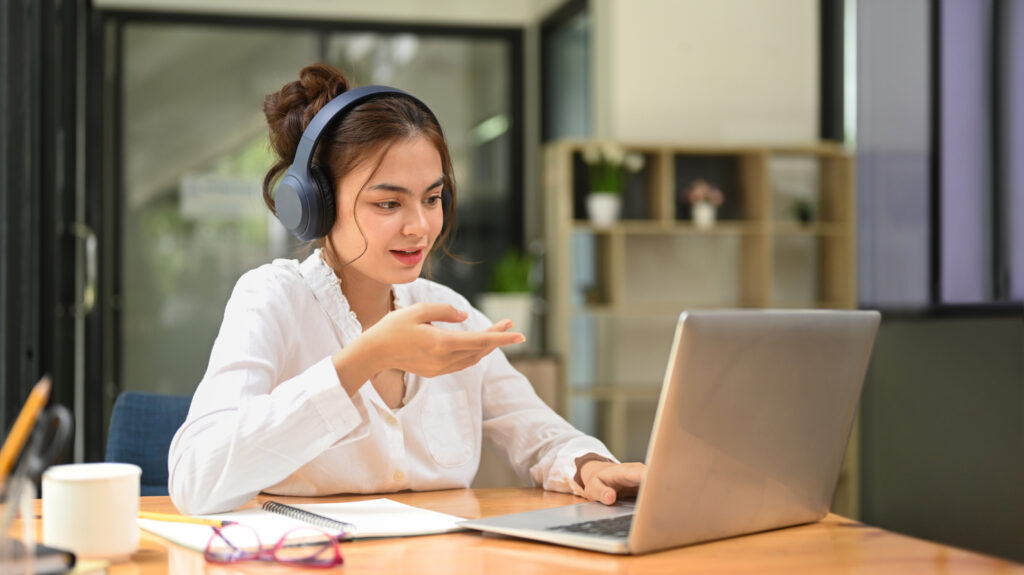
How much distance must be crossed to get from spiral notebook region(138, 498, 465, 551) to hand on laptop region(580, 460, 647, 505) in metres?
0.19

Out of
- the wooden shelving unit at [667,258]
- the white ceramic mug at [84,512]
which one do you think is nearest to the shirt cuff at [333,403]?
the white ceramic mug at [84,512]

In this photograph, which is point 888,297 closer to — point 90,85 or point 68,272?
point 68,272

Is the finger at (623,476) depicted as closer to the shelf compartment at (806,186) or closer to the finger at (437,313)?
the finger at (437,313)

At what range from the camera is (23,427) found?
30.0 inches

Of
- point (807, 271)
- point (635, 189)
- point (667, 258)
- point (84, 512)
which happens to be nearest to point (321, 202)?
point (84, 512)

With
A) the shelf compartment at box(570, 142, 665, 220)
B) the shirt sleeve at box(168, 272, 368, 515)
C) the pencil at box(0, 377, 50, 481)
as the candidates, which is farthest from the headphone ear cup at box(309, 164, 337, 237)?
the shelf compartment at box(570, 142, 665, 220)

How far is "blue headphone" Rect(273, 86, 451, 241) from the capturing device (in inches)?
55.4

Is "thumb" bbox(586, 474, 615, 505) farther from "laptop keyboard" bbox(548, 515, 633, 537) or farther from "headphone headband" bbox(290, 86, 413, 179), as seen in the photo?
"headphone headband" bbox(290, 86, 413, 179)

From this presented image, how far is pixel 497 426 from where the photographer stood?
1635 millimetres

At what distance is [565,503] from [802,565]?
395mm

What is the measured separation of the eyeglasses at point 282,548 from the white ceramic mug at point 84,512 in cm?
9

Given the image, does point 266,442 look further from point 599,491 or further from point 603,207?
point 603,207

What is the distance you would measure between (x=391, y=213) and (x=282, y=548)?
551 mm

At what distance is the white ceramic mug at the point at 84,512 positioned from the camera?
0.96 meters
